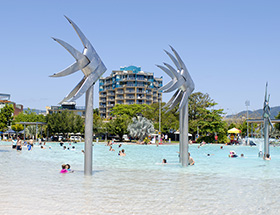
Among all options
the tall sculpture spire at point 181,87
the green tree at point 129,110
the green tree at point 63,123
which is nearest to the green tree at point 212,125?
the green tree at point 63,123

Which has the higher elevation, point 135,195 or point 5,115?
point 5,115

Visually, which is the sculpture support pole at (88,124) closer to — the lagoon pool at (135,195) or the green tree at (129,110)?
the lagoon pool at (135,195)

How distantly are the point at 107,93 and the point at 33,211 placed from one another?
122866 millimetres

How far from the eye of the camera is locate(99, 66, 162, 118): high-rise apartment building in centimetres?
12475

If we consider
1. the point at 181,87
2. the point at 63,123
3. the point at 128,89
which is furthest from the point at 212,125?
the point at 128,89

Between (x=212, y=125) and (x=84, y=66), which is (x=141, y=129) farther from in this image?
(x=84, y=66)

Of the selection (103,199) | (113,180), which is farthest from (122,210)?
(113,180)

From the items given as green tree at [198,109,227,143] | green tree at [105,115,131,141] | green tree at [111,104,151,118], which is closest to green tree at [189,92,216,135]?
green tree at [198,109,227,143]

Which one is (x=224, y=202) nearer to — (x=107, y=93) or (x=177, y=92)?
(x=177, y=92)

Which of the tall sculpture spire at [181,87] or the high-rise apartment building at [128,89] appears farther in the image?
the high-rise apartment building at [128,89]

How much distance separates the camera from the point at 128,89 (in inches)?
4943

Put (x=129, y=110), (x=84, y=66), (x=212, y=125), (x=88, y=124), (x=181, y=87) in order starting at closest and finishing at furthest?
1. (x=84, y=66)
2. (x=88, y=124)
3. (x=181, y=87)
4. (x=212, y=125)
5. (x=129, y=110)

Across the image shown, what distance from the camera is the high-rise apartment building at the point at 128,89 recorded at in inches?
4911

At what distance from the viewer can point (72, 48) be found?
14.1m
